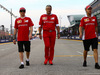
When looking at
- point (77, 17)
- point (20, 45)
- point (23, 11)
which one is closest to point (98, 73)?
point (20, 45)

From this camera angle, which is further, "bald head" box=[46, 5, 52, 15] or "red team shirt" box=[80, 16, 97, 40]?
"bald head" box=[46, 5, 52, 15]

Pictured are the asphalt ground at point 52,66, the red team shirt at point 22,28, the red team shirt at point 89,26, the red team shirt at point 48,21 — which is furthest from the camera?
the red team shirt at point 48,21

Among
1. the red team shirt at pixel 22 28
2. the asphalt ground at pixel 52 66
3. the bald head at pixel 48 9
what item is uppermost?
the bald head at pixel 48 9

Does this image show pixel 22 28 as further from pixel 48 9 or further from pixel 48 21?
pixel 48 9

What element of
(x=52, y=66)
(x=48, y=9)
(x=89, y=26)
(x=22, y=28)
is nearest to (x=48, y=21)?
(x=48, y=9)

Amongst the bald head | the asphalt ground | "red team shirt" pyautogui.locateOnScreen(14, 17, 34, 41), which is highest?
the bald head

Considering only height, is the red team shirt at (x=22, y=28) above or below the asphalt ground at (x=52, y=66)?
above

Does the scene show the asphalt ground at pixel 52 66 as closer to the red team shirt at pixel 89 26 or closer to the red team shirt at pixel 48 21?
the red team shirt at pixel 89 26

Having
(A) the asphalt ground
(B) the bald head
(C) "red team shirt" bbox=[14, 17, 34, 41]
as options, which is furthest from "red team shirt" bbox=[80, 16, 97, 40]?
(C) "red team shirt" bbox=[14, 17, 34, 41]

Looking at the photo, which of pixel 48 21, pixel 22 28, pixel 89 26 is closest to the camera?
pixel 89 26

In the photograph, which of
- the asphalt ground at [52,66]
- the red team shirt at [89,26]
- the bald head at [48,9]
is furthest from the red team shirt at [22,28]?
the red team shirt at [89,26]

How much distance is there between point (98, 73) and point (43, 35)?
2.13 metres

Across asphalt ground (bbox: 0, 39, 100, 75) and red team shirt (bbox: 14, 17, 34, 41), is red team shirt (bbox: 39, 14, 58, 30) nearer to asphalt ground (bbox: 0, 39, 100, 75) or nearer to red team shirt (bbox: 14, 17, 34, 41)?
red team shirt (bbox: 14, 17, 34, 41)

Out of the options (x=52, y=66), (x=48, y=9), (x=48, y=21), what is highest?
(x=48, y=9)
